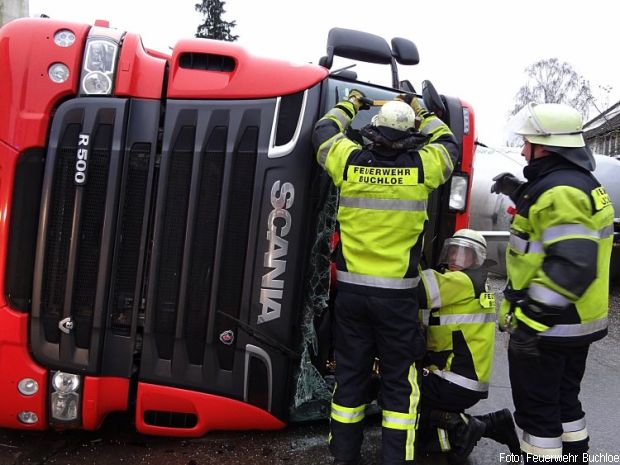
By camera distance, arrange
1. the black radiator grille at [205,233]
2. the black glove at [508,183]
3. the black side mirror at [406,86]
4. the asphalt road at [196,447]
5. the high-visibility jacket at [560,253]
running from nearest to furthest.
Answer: the high-visibility jacket at [560,253] → the black radiator grille at [205,233] → the asphalt road at [196,447] → the black glove at [508,183] → the black side mirror at [406,86]

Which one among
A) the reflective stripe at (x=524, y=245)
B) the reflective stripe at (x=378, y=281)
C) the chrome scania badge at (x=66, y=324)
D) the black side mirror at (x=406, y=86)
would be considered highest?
the black side mirror at (x=406, y=86)

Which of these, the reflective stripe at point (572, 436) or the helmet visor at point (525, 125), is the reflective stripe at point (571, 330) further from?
the helmet visor at point (525, 125)

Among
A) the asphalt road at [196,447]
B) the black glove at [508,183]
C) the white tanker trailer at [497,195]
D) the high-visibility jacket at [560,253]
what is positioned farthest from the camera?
the white tanker trailer at [497,195]

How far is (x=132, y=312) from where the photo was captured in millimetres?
2535

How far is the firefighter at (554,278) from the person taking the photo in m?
2.38

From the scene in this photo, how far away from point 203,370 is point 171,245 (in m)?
0.62

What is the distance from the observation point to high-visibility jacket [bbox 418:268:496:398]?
281 centimetres

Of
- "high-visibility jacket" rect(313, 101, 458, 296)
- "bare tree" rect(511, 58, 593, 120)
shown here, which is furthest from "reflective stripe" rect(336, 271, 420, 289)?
"bare tree" rect(511, 58, 593, 120)

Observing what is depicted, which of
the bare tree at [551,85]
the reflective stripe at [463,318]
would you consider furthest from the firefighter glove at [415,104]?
the bare tree at [551,85]

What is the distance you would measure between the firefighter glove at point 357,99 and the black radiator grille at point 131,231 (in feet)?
3.31

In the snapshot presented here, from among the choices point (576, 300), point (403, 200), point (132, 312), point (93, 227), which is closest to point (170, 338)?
point (132, 312)

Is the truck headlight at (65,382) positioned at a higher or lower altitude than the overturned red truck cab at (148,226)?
lower

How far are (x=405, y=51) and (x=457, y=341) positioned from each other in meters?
1.81

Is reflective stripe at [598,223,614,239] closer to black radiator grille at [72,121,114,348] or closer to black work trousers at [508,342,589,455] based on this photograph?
black work trousers at [508,342,589,455]
